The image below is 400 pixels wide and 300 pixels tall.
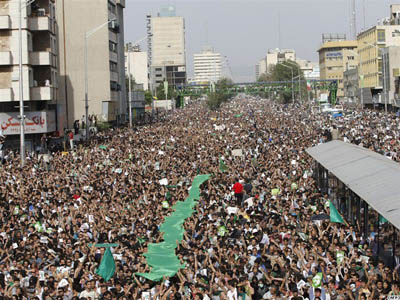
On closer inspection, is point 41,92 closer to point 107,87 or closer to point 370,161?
point 107,87

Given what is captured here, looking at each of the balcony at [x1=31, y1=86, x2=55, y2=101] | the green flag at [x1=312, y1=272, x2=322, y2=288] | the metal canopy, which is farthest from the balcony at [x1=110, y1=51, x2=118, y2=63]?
Result: the green flag at [x1=312, y1=272, x2=322, y2=288]

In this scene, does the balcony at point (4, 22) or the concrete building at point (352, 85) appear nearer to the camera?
the balcony at point (4, 22)

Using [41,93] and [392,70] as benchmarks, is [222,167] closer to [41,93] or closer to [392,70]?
[41,93]

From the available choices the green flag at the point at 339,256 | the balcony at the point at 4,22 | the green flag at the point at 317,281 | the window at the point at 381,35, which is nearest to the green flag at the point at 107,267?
the green flag at the point at 317,281

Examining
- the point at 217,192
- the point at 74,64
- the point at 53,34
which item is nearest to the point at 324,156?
the point at 217,192

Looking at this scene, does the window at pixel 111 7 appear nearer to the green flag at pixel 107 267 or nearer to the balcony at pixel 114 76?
the balcony at pixel 114 76
